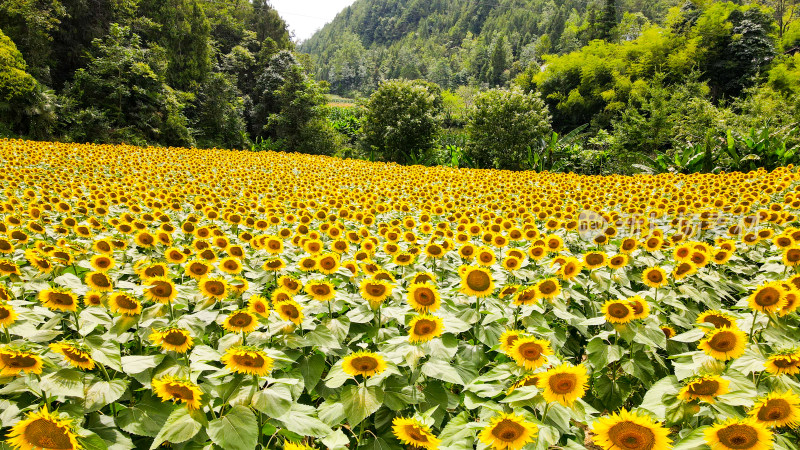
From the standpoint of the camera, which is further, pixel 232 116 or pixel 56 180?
pixel 232 116

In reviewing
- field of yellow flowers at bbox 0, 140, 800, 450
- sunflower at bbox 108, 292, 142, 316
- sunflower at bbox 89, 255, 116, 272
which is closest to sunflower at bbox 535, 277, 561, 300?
field of yellow flowers at bbox 0, 140, 800, 450

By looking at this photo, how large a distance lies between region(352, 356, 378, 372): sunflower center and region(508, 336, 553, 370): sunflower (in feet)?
1.87

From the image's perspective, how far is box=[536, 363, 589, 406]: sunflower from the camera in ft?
4.23

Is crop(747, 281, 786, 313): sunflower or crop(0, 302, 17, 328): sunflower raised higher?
crop(747, 281, 786, 313): sunflower

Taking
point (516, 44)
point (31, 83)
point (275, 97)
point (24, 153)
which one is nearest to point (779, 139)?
point (24, 153)

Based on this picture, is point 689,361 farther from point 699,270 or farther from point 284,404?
point 284,404

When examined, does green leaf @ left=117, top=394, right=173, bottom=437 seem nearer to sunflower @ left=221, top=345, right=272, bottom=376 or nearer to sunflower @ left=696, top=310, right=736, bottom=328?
sunflower @ left=221, top=345, right=272, bottom=376

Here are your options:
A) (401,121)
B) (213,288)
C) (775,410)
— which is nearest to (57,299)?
(213,288)

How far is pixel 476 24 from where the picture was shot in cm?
14488

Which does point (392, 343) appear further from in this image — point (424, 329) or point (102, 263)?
point (102, 263)

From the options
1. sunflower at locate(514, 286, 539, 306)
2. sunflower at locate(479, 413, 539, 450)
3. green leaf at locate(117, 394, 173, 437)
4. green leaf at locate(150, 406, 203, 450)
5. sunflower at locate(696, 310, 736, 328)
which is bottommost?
green leaf at locate(117, 394, 173, 437)

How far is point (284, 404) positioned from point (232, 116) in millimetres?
30479

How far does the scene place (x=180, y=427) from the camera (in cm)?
128

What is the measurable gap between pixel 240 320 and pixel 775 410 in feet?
6.62
